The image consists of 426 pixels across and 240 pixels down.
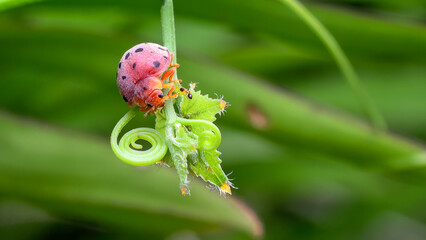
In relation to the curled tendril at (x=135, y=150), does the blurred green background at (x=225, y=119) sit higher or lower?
higher

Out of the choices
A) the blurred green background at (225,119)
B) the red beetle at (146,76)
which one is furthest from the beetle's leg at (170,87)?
the blurred green background at (225,119)

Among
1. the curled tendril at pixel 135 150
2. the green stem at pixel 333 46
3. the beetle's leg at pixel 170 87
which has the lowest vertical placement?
the curled tendril at pixel 135 150

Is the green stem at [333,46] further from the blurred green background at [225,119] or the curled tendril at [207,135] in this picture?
the curled tendril at [207,135]

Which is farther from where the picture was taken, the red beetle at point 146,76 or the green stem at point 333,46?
the green stem at point 333,46

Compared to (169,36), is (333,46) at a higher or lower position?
higher

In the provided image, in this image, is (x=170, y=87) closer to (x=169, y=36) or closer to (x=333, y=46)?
(x=169, y=36)

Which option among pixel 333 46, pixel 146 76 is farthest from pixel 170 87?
pixel 333 46

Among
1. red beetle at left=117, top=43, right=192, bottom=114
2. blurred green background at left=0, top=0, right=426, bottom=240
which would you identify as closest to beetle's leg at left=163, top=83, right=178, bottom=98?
red beetle at left=117, top=43, right=192, bottom=114
